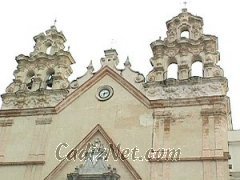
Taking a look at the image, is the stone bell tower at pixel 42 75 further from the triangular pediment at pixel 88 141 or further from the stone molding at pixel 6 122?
the triangular pediment at pixel 88 141

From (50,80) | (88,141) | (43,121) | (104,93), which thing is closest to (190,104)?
(104,93)

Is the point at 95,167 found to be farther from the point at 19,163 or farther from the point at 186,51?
the point at 186,51

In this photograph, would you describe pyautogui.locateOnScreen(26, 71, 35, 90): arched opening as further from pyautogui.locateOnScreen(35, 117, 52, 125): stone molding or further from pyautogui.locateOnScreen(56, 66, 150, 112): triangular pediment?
pyautogui.locateOnScreen(56, 66, 150, 112): triangular pediment

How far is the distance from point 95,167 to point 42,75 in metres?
6.79

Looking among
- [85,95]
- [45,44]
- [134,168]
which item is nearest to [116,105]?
[85,95]

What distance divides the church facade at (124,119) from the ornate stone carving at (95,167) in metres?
0.04

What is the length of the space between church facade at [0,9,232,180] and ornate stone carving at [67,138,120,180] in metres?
0.04

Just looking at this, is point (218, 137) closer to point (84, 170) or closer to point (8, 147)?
point (84, 170)

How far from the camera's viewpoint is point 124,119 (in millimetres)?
20625

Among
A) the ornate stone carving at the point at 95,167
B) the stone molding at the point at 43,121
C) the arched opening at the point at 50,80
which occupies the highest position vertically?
the arched opening at the point at 50,80

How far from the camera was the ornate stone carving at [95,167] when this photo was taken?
19109 mm

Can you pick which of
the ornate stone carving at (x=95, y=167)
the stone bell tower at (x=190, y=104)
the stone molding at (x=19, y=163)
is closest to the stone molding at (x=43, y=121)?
the stone molding at (x=19, y=163)

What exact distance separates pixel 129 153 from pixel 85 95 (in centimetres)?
405

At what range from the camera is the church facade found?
62.3 ft
